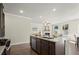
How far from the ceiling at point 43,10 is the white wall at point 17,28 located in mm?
109

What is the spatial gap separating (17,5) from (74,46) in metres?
1.41

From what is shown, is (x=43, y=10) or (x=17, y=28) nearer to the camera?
(x=43, y=10)

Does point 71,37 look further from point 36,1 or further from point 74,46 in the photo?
point 36,1

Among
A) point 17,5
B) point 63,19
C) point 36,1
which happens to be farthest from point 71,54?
point 17,5

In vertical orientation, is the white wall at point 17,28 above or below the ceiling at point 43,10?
below

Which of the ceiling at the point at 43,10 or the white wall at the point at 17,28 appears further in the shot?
the white wall at the point at 17,28

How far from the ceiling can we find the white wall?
11 cm

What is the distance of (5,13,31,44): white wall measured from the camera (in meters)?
2.34

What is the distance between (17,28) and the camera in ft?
8.13

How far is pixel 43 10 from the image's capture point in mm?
2297

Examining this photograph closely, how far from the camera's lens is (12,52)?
7.39ft

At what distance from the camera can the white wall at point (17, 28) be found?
2.34 m

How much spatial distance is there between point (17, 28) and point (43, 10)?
2.25 ft

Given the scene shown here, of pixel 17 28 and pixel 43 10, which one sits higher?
pixel 43 10
